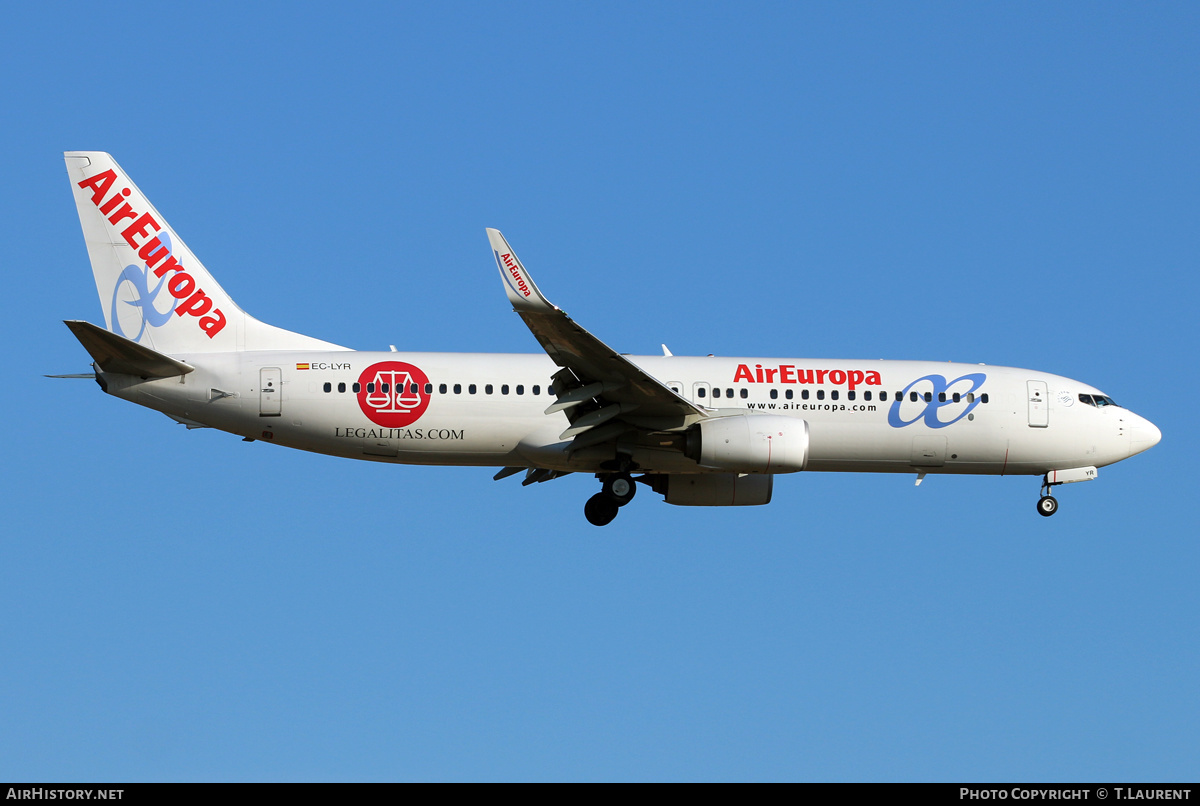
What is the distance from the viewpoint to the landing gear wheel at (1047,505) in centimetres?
3075

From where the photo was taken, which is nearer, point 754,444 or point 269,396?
point 754,444

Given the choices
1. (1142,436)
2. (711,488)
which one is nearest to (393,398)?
(711,488)

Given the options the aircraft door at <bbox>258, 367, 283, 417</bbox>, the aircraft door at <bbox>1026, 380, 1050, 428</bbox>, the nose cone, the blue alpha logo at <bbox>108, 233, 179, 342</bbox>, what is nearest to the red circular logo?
the aircraft door at <bbox>258, 367, 283, 417</bbox>

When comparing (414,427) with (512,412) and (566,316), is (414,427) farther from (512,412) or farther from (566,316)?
(566,316)

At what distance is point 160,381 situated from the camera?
2770cm

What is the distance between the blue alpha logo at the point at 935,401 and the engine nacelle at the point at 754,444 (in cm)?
316

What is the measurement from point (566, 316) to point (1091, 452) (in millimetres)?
14085

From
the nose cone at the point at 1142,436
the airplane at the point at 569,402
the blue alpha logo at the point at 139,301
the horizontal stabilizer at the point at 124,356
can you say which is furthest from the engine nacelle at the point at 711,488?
the blue alpha logo at the point at 139,301

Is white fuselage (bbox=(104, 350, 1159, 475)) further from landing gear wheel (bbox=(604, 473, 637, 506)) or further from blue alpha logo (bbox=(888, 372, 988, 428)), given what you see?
landing gear wheel (bbox=(604, 473, 637, 506))

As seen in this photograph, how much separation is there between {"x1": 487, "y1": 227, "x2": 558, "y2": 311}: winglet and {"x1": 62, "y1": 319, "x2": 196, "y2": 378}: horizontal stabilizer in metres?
8.07

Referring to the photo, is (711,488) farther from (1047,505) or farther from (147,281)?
(147,281)

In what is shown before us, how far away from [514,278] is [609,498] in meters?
7.02

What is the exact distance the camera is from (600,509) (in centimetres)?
2930
